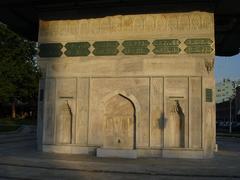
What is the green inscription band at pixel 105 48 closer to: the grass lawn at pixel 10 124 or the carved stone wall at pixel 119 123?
the carved stone wall at pixel 119 123

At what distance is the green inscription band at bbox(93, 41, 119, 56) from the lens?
20203 millimetres

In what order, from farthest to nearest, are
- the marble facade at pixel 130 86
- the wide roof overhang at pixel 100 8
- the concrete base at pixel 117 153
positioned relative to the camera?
the wide roof overhang at pixel 100 8
the marble facade at pixel 130 86
the concrete base at pixel 117 153

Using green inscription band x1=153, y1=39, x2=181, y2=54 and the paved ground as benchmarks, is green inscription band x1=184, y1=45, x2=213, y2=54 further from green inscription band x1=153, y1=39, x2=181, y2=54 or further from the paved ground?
the paved ground

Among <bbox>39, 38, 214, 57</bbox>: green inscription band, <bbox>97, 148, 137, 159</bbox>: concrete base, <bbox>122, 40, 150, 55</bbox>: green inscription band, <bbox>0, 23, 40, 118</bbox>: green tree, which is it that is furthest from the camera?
<bbox>0, 23, 40, 118</bbox>: green tree

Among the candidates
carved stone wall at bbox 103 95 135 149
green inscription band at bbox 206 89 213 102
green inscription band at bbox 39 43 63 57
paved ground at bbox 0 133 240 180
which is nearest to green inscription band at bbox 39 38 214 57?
green inscription band at bbox 39 43 63 57

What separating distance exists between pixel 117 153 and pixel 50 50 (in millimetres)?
6159

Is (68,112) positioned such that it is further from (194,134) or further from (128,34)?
(194,134)

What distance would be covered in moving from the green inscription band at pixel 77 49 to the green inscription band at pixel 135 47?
1.79 metres

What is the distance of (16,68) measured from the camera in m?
56.3

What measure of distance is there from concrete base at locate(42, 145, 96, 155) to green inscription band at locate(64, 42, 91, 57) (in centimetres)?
428

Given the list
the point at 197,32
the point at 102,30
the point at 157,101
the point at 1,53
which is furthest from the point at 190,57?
the point at 1,53

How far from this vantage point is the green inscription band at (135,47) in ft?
65.0

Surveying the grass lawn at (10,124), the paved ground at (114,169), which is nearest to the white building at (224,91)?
the grass lawn at (10,124)

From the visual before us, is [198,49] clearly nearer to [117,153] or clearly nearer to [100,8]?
[100,8]
